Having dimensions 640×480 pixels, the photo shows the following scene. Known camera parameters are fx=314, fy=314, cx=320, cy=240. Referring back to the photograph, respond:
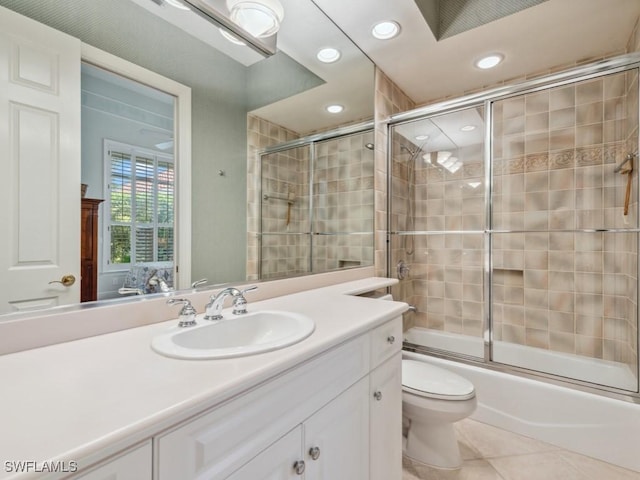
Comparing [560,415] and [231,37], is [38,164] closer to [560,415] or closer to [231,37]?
[231,37]

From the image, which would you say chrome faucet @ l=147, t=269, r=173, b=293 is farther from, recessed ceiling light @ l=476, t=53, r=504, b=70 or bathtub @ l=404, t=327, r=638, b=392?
recessed ceiling light @ l=476, t=53, r=504, b=70

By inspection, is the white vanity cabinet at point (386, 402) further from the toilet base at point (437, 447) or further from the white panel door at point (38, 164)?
the white panel door at point (38, 164)

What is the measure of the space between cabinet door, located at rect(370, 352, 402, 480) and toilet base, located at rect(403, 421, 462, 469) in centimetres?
35

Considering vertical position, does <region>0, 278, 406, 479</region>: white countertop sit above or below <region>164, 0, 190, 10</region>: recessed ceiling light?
below

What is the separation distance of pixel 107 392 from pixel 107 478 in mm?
149

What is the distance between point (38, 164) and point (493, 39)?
7.78 ft

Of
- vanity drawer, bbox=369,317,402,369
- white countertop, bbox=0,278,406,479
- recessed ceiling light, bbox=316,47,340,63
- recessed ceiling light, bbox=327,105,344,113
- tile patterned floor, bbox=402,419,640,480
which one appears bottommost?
tile patterned floor, bbox=402,419,640,480

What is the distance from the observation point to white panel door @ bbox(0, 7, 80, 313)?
750 millimetres

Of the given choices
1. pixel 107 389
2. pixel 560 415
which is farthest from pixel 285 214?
pixel 560 415

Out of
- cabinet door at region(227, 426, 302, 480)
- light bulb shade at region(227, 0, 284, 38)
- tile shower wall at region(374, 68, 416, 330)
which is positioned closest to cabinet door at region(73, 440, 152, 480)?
cabinet door at region(227, 426, 302, 480)

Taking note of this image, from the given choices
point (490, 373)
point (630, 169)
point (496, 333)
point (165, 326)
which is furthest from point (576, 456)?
point (165, 326)

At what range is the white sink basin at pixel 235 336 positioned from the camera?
0.73 meters

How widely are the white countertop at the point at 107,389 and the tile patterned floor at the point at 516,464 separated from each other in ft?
3.67

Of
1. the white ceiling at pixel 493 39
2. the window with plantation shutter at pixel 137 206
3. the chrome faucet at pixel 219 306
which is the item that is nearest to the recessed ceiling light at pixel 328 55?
the white ceiling at pixel 493 39
